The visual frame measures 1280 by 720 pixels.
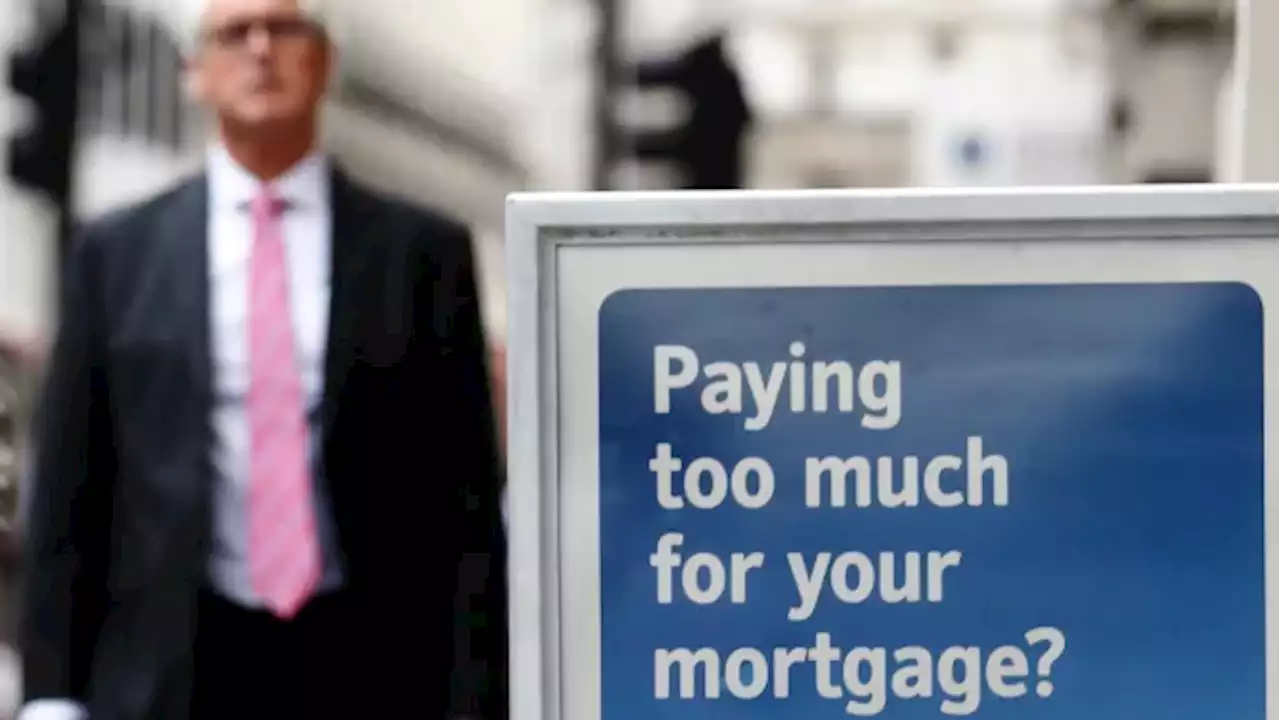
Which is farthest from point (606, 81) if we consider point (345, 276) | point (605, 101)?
point (345, 276)

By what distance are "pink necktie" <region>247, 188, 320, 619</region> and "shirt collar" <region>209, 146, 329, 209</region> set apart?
0.29 ft

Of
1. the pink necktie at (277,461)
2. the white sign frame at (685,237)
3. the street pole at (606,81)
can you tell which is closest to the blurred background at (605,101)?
the street pole at (606,81)

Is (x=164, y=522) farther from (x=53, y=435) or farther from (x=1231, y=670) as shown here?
(x=1231, y=670)

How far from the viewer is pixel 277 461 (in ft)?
5.90

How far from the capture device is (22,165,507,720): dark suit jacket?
71.1 inches

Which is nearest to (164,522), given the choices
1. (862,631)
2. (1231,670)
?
(862,631)

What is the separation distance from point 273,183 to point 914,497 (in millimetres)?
1296

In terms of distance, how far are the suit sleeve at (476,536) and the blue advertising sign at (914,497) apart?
1.08 m

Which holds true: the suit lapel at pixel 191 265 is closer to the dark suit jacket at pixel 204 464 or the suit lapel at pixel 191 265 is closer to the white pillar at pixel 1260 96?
the dark suit jacket at pixel 204 464

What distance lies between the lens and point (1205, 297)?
75 cm

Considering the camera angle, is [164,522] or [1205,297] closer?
[1205,297]

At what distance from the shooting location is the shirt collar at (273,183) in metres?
1.83

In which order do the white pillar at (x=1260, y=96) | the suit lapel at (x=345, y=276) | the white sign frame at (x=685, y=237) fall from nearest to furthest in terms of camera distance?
the white sign frame at (x=685, y=237) → the white pillar at (x=1260, y=96) → the suit lapel at (x=345, y=276)

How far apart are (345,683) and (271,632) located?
12 centimetres
